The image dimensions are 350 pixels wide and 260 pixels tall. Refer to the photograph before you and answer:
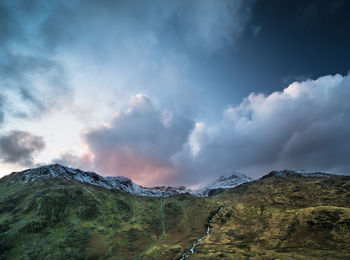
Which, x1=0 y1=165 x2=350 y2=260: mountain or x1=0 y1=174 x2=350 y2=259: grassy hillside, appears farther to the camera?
x1=0 y1=165 x2=350 y2=260: mountain

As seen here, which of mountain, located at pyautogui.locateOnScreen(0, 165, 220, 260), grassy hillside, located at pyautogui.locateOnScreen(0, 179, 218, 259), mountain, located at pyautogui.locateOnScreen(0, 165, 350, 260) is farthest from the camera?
grassy hillside, located at pyautogui.locateOnScreen(0, 179, 218, 259)

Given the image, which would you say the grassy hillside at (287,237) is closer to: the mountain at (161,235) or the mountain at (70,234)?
the mountain at (161,235)

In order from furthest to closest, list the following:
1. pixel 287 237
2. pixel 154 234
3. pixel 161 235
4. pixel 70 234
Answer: pixel 154 234, pixel 161 235, pixel 70 234, pixel 287 237

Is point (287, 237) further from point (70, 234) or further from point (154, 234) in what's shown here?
point (70, 234)

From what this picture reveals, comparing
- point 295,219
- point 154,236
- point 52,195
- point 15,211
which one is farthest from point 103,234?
point 295,219

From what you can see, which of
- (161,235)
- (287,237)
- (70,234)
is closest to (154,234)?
(161,235)

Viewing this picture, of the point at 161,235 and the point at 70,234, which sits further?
the point at 161,235

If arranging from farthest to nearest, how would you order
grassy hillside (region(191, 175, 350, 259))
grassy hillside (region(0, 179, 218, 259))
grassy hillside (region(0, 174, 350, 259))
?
grassy hillside (region(0, 179, 218, 259))
grassy hillside (region(0, 174, 350, 259))
grassy hillside (region(191, 175, 350, 259))

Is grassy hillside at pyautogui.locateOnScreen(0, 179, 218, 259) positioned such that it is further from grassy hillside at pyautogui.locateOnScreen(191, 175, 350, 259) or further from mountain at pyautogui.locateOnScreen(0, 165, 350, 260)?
grassy hillside at pyautogui.locateOnScreen(191, 175, 350, 259)

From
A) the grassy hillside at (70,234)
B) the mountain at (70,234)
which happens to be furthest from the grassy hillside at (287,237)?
the grassy hillside at (70,234)

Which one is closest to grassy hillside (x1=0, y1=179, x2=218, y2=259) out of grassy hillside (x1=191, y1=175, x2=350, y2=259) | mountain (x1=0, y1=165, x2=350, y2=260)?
mountain (x1=0, y1=165, x2=350, y2=260)

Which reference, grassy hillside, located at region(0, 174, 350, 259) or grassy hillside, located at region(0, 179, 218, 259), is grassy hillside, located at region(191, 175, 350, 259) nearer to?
grassy hillside, located at region(0, 174, 350, 259)

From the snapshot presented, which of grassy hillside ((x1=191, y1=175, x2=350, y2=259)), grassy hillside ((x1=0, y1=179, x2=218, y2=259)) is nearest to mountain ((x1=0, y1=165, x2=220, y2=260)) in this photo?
grassy hillside ((x1=0, y1=179, x2=218, y2=259))

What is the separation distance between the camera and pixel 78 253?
446 ft
